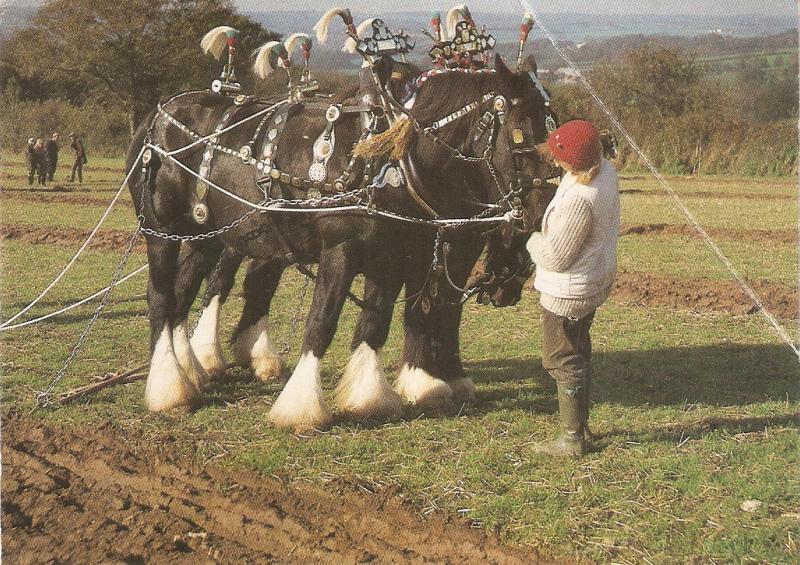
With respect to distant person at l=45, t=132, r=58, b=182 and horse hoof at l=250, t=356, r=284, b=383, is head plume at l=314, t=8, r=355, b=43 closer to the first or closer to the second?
horse hoof at l=250, t=356, r=284, b=383

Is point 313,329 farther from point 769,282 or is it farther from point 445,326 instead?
point 769,282

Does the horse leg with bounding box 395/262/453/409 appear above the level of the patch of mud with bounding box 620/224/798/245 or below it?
above

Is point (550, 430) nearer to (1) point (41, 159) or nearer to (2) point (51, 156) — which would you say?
(1) point (41, 159)

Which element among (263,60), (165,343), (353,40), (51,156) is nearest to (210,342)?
(165,343)

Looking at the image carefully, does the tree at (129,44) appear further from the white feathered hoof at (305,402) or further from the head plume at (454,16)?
the white feathered hoof at (305,402)

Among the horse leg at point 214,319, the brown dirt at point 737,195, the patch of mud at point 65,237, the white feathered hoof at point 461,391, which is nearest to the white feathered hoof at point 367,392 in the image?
the white feathered hoof at point 461,391

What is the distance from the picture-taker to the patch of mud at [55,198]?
21.2 metres

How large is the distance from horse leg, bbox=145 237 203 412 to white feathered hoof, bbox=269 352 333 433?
37.1 inches

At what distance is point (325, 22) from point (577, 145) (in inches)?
78.6

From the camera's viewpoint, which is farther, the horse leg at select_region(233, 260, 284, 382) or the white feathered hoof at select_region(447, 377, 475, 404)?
the horse leg at select_region(233, 260, 284, 382)

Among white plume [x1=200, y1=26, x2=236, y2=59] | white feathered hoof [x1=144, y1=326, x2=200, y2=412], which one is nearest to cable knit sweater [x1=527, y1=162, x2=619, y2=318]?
white feathered hoof [x1=144, y1=326, x2=200, y2=412]

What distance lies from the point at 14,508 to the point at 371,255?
2527 millimetres

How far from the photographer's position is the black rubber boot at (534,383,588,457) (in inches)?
205

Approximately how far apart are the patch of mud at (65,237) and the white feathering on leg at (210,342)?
7.07 m
